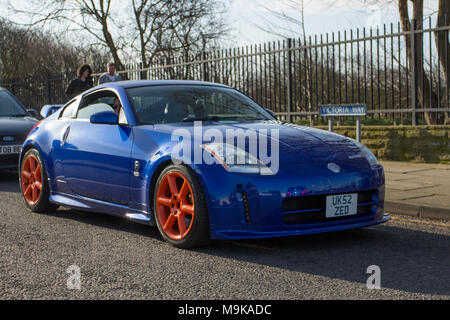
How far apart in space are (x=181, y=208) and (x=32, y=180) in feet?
9.20

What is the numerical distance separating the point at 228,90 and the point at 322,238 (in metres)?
2.05

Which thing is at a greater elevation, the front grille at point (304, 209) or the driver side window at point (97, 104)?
the driver side window at point (97, 104)

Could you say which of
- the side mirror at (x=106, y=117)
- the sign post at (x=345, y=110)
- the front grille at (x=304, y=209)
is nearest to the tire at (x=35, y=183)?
the side mirror at (x=106, y=117)

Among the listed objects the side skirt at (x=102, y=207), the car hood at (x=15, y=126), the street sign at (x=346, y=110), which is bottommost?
the side skirt at (x=102, y=207)

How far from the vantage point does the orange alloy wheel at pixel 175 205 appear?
4.95 metres

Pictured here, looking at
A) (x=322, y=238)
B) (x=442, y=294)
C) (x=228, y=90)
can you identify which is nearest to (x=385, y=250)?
(x=322, y=238)

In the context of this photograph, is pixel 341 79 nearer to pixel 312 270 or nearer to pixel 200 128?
pixel 200 128

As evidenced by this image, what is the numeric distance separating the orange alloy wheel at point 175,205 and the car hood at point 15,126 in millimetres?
6165

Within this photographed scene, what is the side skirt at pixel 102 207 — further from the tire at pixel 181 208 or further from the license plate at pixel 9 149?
the license plate at pixel 9 149

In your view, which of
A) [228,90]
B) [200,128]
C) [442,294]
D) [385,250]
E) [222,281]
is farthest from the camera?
[228,90]

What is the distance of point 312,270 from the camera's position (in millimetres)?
4309

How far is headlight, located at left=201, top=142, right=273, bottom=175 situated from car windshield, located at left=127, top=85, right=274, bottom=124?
0.95 metres

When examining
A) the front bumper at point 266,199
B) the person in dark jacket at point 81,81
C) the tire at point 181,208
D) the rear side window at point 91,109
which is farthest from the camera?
the person in dark jacket at point 81,81

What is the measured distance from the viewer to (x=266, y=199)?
464 cm
